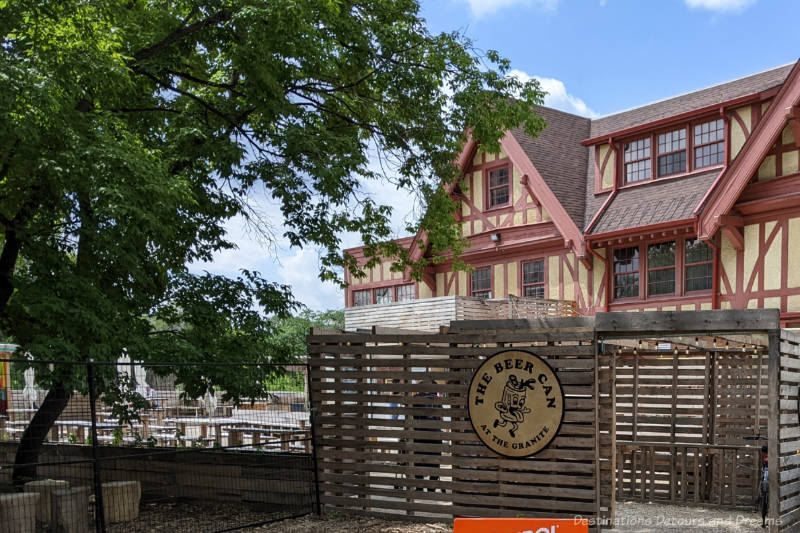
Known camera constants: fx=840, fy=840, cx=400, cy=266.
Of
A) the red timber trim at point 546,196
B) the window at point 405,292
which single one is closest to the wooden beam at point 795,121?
the red timber trim at point 546,196

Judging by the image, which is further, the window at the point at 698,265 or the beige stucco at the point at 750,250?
the window at the point at 698,265

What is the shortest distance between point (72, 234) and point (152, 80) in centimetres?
393

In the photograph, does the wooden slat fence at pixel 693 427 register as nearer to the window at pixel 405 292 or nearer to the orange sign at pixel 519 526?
the orange sign at pixel 519 526

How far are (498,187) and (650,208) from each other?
584cm

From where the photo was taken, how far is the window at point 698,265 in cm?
2302

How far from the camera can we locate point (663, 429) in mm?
14336

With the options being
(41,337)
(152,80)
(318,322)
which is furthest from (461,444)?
(318,322)

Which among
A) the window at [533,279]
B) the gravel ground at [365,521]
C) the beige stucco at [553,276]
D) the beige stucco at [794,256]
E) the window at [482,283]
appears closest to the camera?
the gravel ground at [365,521]

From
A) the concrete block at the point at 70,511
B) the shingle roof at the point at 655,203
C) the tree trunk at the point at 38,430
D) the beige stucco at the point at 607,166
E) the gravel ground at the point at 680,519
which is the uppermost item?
the beige stucco at the point at 607,166

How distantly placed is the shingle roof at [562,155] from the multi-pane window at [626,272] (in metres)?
1.63

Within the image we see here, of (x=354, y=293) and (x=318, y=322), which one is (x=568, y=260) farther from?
(x=318, y=322)

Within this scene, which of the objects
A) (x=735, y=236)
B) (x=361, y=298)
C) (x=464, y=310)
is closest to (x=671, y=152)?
(x=735, y=236)

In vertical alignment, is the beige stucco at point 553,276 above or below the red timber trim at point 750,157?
below

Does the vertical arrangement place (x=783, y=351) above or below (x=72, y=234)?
below
